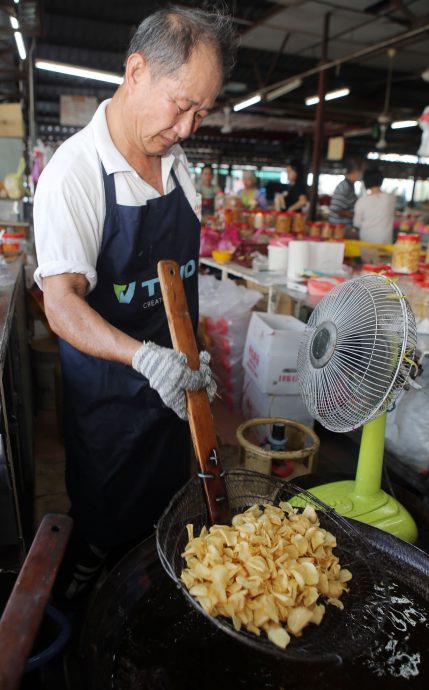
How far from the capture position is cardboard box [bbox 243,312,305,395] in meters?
2.72

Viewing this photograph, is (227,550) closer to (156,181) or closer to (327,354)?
(327,354)

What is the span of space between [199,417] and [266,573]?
1.23 feet

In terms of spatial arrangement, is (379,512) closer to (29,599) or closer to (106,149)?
(29,599)

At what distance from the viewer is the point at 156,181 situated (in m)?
1.71

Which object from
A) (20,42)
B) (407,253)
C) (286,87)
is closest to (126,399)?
(407,253)

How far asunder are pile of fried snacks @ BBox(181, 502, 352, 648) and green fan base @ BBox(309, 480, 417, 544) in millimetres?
554

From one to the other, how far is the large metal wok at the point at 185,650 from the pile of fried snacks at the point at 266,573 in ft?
0.45

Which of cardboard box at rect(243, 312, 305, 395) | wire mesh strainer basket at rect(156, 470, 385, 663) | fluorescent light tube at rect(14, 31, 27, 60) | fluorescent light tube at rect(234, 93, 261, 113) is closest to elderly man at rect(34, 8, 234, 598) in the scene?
wire mesh strainer basket at rect(156, 470, 385, 663)

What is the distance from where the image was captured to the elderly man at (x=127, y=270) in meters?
1.34

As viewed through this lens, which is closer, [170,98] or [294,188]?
[170,98]

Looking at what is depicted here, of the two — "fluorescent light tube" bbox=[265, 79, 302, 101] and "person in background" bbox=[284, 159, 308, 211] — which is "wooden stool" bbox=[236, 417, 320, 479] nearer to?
"fluorescent light tube" bbox=[265, 79, 302, 101]

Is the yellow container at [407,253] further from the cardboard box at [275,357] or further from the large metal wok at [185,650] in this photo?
the large metal wok at [185,650]

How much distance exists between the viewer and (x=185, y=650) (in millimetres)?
1117

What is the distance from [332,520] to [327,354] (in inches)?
17.7
